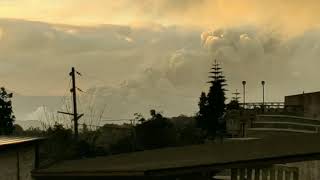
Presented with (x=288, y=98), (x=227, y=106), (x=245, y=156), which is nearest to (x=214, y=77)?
(x=227, y=106)

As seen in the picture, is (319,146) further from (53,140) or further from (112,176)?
(53,140)

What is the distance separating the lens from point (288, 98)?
72625 millimetres

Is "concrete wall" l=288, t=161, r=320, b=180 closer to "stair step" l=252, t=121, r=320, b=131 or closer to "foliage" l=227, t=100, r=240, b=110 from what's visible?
"stair step" l=252, t=121, r=320, b=131

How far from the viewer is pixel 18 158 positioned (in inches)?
656

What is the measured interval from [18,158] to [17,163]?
14cm

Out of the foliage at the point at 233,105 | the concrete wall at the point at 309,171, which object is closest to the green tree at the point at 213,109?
the foliage at the point at 233,105

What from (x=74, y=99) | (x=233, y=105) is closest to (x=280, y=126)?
(x=74, y=99)

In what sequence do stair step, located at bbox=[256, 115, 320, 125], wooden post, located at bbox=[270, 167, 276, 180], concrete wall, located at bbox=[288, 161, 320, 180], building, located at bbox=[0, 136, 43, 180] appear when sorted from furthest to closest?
stair step, located at bbox=[256, 115, 320, 125], concrete wall, located at bbox=[288, 161, 320, 180], building, located at bbox=[0, 136, 43, 180], wooden post, located at bbox=[270, 167, 276, 180]

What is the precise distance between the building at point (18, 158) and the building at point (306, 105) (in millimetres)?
46363

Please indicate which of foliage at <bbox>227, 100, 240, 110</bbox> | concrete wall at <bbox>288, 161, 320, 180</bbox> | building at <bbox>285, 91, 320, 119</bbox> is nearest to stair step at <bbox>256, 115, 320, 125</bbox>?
building at <bbox>285, 91, 320, 119</bbox>

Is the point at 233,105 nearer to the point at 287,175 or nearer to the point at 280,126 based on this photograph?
the point at 280,126

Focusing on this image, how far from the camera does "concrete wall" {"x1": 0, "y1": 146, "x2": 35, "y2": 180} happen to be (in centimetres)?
1597

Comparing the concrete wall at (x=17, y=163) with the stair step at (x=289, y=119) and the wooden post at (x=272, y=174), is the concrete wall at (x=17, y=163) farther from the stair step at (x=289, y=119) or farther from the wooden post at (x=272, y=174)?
the stair step at (x=289, y=119)

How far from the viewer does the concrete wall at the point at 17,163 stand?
16.0 metres
